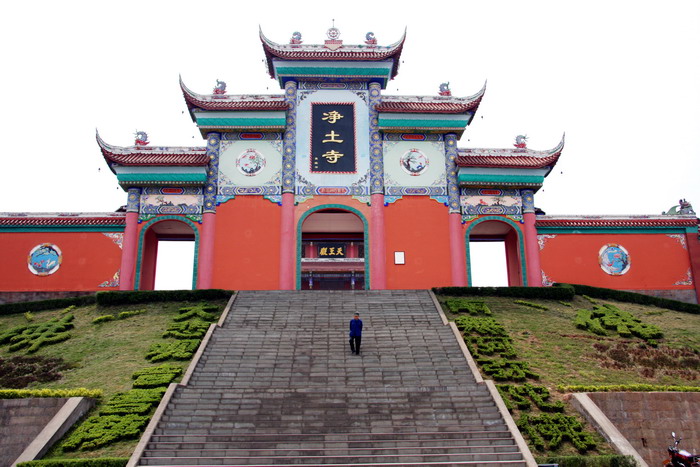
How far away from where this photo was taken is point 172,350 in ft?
53.1

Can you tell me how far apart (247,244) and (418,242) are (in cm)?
772

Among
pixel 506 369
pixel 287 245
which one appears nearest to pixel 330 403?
pixel 506 369

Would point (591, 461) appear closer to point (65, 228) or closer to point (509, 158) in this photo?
point (509, 158)

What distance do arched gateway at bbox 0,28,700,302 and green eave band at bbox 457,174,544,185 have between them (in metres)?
0.05

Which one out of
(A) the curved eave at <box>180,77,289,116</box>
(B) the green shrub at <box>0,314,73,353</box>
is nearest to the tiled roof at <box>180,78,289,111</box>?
(A) the curved eave at <box>180,77,289,116</box>

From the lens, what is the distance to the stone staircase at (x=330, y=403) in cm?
1122

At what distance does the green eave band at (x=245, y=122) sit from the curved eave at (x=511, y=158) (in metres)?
8.49

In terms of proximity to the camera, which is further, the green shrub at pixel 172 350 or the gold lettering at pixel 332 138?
the gold lettering at pixel 332 138

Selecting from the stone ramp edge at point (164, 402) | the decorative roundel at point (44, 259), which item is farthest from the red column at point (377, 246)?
the decorative roundel at point (44, 259)

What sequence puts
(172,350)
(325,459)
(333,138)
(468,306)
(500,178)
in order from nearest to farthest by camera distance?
(325,459), (172,350), (468,306), (500,178), (333,138)

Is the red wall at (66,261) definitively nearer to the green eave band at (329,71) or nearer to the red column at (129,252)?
the red column at (129,252)

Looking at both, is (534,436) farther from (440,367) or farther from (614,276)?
(614,276)

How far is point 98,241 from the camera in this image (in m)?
25.8

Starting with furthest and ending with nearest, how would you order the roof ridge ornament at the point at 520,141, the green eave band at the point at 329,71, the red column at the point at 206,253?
the roof ridge ornament at the point at 520,141, the green eave band at the point at 329,71, the red column at the point at 206,253
